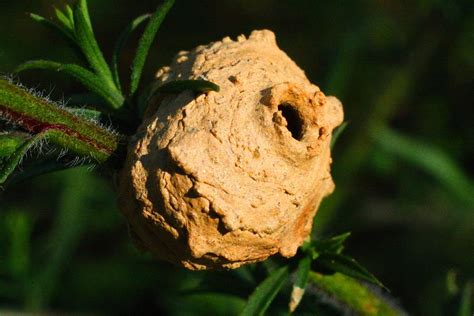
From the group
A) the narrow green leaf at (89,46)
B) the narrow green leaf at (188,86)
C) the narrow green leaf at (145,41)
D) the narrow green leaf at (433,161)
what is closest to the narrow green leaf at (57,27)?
the narrow green leaf at (89,46)

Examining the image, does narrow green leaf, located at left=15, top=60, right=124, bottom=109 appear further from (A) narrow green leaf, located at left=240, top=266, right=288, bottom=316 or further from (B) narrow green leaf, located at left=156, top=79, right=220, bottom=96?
(A) narrow green leaf, located at left=240, top=266, right=288, bottom=316

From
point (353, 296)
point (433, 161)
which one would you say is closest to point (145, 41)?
point (353, 296)

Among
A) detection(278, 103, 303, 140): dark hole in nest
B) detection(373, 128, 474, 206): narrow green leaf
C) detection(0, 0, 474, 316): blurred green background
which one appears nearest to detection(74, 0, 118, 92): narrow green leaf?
detection(278, 103, 303, 140): dark hole in nest

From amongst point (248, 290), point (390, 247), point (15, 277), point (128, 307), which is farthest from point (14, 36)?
point (248, 290)

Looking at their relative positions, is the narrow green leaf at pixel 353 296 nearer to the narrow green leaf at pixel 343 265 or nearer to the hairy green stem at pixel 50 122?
the narrow green leaf at pixel 343 265

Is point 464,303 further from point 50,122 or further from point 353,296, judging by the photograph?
point 50,122

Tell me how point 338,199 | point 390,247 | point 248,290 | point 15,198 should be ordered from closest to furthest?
point 248,290 → point 338,199 → point 390,247 → point 15,198

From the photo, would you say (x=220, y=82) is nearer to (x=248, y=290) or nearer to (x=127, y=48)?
(x=248, y=290)
